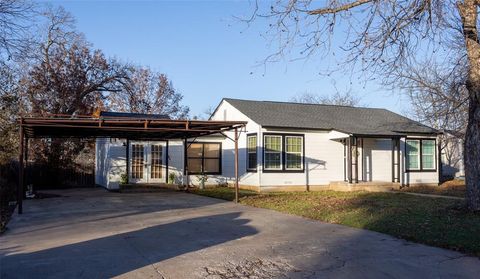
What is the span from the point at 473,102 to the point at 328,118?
13509 millimetres

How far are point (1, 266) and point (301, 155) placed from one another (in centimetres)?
1690

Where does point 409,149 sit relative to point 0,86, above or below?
below

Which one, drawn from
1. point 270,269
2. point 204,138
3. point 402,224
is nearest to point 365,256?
point 270,269

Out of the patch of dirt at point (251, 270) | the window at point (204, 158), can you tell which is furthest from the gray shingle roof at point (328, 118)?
the patch of dirt at point (251, 270)

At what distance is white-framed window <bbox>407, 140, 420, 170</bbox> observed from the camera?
24766 mm

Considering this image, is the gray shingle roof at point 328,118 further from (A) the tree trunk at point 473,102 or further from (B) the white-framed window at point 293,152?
(A) the tree trunk at point 473,102

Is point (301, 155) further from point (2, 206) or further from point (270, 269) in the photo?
point (270, 269)

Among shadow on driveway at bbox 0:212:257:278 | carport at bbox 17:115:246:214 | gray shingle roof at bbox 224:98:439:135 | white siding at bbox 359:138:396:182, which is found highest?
gray shingle roof at bbox 224:98:439:135

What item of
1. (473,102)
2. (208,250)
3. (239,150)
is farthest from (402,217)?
(239,150)

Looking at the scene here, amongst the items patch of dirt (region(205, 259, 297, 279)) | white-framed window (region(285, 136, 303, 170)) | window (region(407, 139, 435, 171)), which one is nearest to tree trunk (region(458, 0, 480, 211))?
patch of dirt (region(205, 259, 297, 279))

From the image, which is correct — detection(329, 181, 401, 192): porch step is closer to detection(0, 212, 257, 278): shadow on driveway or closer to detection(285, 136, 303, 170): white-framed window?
detection(285, 136, 303, 170): white-framed window

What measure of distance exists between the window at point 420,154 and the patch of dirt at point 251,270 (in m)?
19.5

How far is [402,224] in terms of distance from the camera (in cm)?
1062

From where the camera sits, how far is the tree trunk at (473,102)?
454 inches
